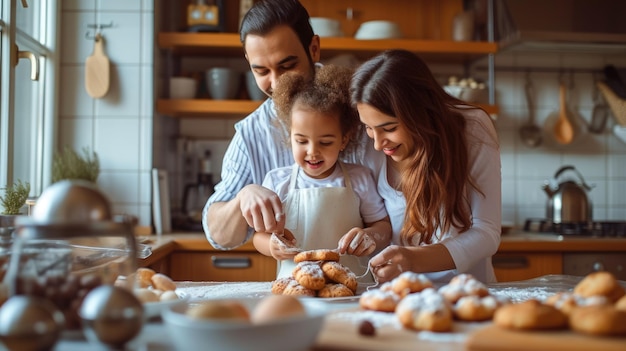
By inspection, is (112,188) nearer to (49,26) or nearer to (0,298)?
(49,26)

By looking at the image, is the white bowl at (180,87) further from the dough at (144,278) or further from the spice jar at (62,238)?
the spice jar at (62,238)

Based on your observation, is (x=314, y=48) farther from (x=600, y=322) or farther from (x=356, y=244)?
(x=600, y=322)

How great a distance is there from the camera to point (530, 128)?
3.49m

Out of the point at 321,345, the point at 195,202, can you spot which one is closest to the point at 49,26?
the point at 195,202

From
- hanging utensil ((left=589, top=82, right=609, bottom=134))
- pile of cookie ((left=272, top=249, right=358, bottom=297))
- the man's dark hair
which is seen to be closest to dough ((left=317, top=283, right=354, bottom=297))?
pile of cookie ((left=272, top=249, right=358, bottom=297))

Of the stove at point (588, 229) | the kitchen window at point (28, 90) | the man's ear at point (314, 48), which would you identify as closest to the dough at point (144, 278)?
the man's ear at point (314, 48)

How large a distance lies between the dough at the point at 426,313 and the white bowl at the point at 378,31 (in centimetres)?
225

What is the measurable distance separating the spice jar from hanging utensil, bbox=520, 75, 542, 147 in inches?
108

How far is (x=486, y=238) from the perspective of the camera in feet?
5.25

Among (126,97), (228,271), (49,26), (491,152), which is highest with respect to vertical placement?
(49,26)

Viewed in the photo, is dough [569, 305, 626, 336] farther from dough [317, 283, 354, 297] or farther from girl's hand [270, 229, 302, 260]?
girl's hand [270, 229, 302, 260]

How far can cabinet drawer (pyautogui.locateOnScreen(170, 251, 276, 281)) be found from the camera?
2760 mm

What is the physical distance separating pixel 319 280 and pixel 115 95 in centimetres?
197

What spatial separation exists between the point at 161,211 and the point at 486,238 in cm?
178
